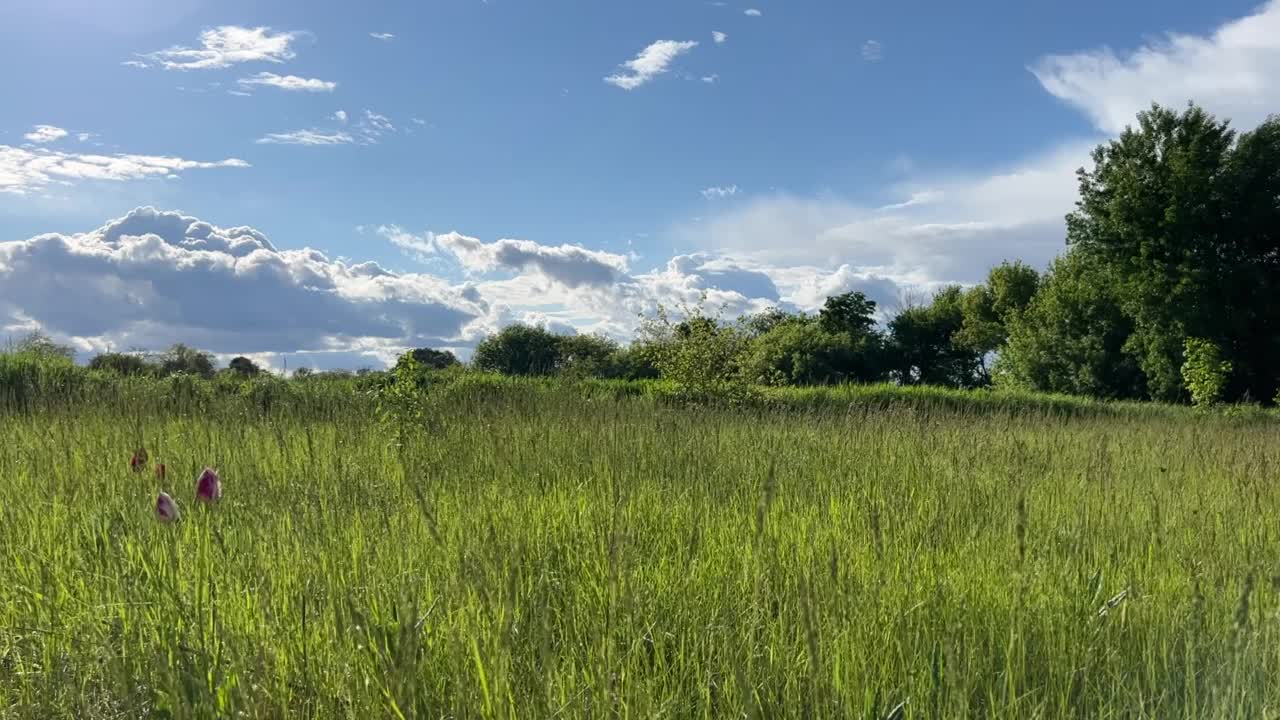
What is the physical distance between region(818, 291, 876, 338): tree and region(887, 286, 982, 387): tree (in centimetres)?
210

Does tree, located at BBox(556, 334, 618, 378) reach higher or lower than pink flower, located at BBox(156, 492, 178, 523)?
higher

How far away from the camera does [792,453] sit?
18.5 feet

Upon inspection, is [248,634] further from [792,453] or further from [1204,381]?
[1204,381]

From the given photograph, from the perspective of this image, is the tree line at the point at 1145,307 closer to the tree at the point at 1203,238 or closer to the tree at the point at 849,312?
the tree at the point at 1203,238

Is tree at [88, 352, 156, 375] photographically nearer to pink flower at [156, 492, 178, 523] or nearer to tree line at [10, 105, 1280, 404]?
tree line at [10, 105, 1280, 404]

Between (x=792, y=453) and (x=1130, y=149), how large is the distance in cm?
2482

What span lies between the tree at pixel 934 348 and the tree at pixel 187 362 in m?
39.1

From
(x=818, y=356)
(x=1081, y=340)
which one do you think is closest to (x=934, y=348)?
(x=818, y=356)

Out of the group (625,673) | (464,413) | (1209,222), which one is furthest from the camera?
(1209,222)

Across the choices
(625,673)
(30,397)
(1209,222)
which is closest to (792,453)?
(625,673)

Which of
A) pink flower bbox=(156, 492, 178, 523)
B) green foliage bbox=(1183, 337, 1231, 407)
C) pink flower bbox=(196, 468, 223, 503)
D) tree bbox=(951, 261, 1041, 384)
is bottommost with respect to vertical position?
pink flower bbox=(156, 492, 178, 523)

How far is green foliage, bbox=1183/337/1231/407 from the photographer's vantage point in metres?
19.7

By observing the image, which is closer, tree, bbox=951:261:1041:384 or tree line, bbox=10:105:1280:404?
tree line, bbox=10:105:1280:404

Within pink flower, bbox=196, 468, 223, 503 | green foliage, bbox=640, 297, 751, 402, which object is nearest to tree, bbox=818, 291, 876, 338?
green foliage, bbox=640, 297, 751, 402
